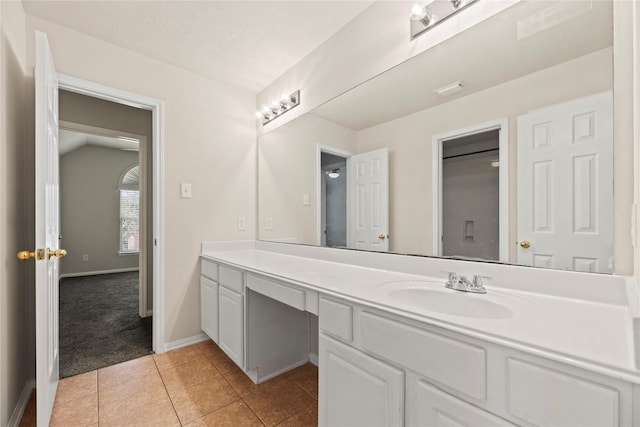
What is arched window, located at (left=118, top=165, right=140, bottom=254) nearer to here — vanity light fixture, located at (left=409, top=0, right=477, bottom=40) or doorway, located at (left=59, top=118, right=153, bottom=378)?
doorway, located at (left=59, top=118, right=153, bottom=378)

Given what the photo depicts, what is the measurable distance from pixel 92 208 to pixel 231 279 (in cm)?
519

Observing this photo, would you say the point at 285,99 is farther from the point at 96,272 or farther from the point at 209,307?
the point at 96,272

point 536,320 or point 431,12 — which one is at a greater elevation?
point 431,12

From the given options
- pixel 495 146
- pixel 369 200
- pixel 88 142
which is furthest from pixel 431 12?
pixel 88 142

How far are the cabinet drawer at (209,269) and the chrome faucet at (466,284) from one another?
5.44ft

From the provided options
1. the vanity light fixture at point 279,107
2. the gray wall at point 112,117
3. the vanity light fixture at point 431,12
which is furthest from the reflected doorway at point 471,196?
the gray wall at point 112,117

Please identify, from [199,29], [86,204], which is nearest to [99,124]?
[199,29]

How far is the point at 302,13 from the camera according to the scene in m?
1.74

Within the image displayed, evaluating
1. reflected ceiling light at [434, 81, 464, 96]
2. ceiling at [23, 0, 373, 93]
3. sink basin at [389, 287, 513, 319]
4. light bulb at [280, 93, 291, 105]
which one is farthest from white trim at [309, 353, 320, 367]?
ceiling at [23, 0, 373, 93]

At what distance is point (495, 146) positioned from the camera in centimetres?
123

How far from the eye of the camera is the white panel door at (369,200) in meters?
1.66

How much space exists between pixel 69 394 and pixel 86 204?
16.0ft

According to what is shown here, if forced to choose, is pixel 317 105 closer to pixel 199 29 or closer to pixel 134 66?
pixel 199 29

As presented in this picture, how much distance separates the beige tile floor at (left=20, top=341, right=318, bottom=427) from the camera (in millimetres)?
1490
